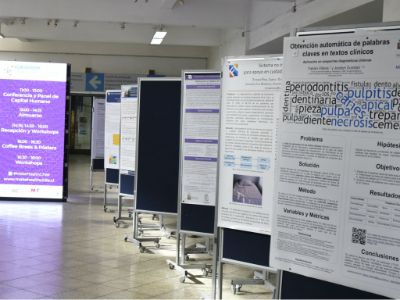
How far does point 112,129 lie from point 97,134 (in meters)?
2.82

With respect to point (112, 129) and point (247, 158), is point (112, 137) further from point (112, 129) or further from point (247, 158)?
A: point (247, 158)

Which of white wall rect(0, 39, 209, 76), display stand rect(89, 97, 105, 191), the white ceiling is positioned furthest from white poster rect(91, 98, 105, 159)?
white wall rect(0, 39, 209, 76)

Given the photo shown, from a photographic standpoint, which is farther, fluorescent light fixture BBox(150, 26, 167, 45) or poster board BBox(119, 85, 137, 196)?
fluorescent light fixture BBox(150, 26, 167, 45)

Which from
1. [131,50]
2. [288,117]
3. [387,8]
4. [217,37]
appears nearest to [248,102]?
[288,117]

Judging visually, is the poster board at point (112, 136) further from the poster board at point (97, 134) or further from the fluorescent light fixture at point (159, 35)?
the fluorescent light fixture at point (159, 35)

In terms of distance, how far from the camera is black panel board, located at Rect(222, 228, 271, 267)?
4812 millimetres

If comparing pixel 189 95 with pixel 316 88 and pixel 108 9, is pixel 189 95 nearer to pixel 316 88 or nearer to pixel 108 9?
pixel 316 88

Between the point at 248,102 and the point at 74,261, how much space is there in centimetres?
337

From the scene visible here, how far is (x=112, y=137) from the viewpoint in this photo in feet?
37.0

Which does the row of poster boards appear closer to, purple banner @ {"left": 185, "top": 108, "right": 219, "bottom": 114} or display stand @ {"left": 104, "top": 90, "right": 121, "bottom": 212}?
purple banner @ {"left": 185, "top": 108, "right": 219, "bottom": 114}

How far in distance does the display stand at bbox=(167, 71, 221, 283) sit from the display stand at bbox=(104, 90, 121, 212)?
4.78 m

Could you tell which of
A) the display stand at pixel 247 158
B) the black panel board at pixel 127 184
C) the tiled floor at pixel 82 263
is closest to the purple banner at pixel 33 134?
the tiled floor at pixel 82 263

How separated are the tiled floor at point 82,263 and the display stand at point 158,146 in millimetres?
659

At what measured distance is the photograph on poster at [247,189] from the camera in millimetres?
4855
